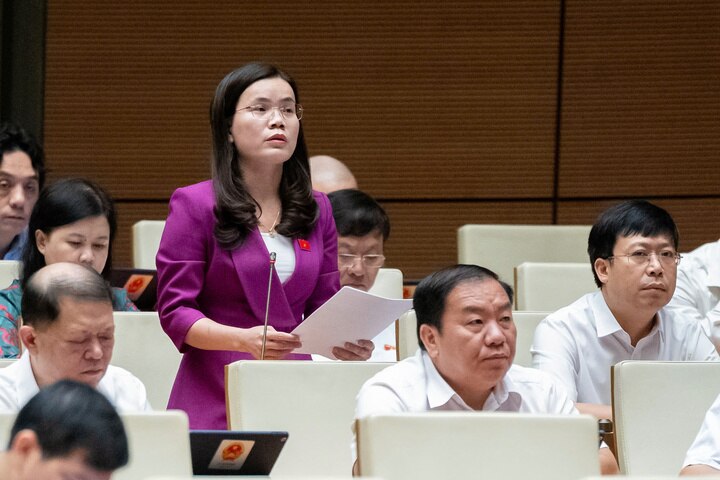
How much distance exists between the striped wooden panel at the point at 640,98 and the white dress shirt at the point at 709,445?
298 centimetres

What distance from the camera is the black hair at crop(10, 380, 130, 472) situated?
1525 mm

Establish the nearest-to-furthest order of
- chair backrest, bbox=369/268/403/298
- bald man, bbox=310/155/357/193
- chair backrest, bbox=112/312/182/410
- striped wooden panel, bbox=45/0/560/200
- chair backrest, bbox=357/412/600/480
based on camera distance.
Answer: chair backrest, bbox=357/412/600/480 < chair backrest, bbox=112/312/182/410 < chair backrest, bbox=369/268/403/298 < bald man, bbox=310/155/357/193 < striped wooden panel, bbox=45/0/560/200

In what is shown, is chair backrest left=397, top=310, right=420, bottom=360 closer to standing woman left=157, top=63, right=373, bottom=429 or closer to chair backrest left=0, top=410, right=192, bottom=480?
standing woman left=157, top=63, right=373, bottom=429

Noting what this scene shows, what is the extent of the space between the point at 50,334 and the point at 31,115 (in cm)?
297

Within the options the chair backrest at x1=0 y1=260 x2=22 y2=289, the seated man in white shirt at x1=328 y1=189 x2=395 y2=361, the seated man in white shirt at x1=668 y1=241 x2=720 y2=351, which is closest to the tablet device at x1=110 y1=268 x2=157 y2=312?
the chair backrest at x1=0 y1=260 x2=22 y2=289

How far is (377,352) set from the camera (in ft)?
12.4

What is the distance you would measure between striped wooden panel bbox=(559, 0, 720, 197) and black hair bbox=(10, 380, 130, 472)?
4038mm

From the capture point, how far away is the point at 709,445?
97.1 inches

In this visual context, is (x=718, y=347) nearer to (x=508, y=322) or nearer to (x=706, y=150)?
(x=508, y=322)

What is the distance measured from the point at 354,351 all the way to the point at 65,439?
1421mm

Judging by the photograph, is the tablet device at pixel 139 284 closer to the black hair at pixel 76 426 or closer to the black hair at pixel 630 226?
the black hair at pixel 630 226

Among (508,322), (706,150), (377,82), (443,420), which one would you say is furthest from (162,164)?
(443,420)

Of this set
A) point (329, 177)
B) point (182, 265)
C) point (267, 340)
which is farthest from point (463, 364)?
point (329, 177)

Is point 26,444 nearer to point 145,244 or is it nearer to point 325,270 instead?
point 325,270
